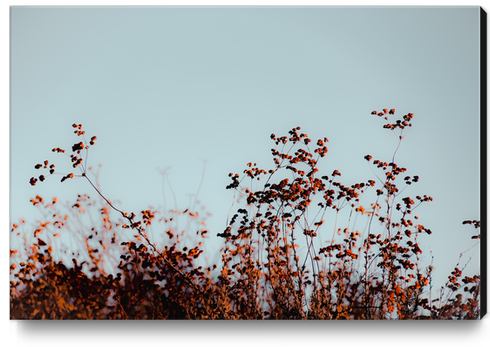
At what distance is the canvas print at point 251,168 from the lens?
2.38m

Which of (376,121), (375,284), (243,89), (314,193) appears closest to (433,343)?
(375,284)

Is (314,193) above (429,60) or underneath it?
underneath

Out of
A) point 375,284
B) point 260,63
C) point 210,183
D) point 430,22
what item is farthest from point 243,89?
point 375,284

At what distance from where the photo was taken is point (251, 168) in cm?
241

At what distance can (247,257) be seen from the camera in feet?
7.89

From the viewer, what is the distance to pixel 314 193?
2428mm

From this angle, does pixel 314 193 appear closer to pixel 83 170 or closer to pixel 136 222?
pixel 136 222

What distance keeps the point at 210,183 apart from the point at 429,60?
1.39 m

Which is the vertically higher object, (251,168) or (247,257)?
(251,168)

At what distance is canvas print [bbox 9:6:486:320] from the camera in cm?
238

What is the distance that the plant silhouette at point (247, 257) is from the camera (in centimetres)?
238

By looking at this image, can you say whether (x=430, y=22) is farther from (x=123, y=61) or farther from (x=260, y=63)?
(x=123, y=61)

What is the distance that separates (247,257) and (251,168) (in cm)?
48

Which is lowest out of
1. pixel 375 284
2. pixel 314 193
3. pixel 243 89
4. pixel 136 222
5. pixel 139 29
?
pixel 375 284
